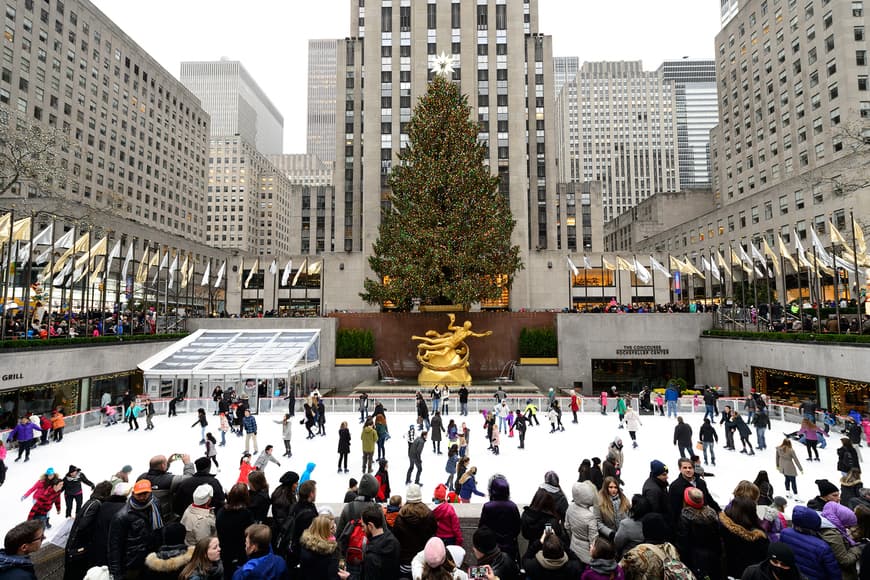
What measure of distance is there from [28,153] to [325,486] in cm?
1976

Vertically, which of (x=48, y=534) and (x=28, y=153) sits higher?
(x=28, y=153)

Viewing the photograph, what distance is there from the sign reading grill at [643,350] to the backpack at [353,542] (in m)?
28.0

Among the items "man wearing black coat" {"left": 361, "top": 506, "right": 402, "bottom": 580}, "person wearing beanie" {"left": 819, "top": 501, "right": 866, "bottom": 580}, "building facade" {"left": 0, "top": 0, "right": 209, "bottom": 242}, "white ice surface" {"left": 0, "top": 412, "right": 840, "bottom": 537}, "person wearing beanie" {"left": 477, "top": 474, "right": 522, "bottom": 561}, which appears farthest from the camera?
"building facade" {"left": 0, "top": 0, "right": 209, "bottom": 242}

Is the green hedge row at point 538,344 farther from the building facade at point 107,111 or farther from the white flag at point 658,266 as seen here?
the building facade at point 107,111

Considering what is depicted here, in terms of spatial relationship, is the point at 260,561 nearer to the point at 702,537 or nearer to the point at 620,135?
the point at 702,537

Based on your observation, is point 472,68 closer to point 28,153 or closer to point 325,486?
point 28,153

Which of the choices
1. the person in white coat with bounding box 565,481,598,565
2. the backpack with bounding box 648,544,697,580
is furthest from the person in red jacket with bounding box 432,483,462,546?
the backpack with bounding box 648,544,697,580

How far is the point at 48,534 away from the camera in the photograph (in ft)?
29.1

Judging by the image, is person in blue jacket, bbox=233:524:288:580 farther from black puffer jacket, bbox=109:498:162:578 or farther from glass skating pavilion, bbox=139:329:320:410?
glass skating pavilion, bbox=139:329:320:410

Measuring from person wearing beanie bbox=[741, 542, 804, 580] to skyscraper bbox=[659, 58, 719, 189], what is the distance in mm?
161552

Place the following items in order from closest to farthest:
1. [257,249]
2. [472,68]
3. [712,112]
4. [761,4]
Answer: [472,68], [761,4], [257,249], [712,112]

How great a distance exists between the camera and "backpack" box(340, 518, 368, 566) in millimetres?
5730

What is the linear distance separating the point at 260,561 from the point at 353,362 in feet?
87.0

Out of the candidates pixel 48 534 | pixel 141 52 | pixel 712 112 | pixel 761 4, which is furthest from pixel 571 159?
pixel 48 534
